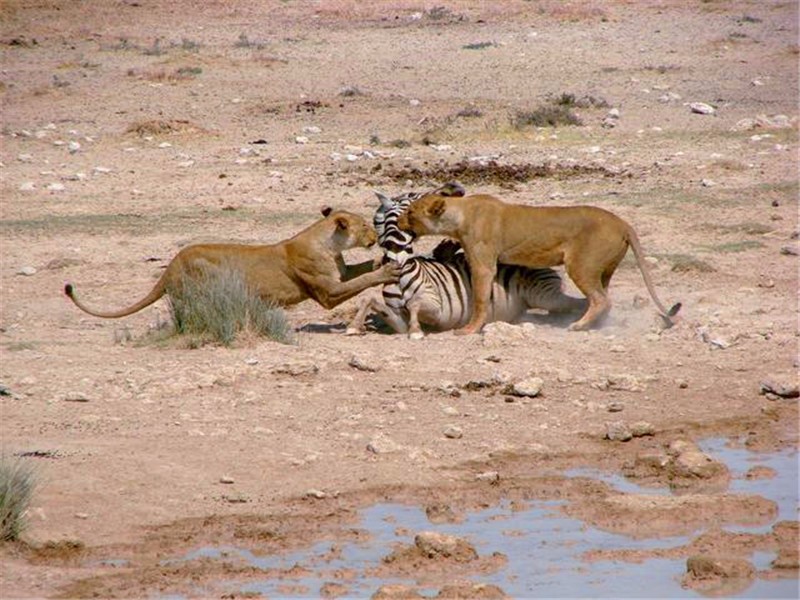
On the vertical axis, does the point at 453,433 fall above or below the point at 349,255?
above

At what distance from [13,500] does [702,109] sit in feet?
48.3

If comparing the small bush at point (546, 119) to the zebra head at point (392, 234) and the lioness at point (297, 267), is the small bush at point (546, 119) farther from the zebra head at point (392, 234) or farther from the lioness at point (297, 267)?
the lioness at point (297, 267)

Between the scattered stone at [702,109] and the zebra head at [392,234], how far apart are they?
29.6 feet

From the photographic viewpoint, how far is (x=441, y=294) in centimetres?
1202

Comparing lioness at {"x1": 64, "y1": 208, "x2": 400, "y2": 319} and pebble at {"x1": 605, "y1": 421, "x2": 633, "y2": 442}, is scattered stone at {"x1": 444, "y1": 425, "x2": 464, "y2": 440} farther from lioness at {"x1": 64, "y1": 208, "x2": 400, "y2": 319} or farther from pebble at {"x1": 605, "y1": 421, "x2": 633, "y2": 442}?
lioness at {"x1": 64, "y1": 208, "x2": 400, "y2": 319}

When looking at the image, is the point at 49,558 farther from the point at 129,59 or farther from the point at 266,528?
the point at 129,59

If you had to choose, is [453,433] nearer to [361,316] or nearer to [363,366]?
[363,366]

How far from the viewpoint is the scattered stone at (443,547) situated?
734cm

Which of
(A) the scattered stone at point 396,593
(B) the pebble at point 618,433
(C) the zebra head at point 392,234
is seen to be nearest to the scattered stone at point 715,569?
(A) the scattered stone at point 396,593

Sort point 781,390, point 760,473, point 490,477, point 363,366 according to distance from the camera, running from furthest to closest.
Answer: point 363,366, point 781,390, point 760,473, point 490,477

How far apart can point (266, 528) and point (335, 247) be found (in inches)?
177

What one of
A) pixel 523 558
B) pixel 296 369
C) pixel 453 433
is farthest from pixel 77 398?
pixel 523 558

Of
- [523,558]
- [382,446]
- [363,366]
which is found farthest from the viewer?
[363,366]

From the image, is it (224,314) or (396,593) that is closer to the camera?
(396,593)
